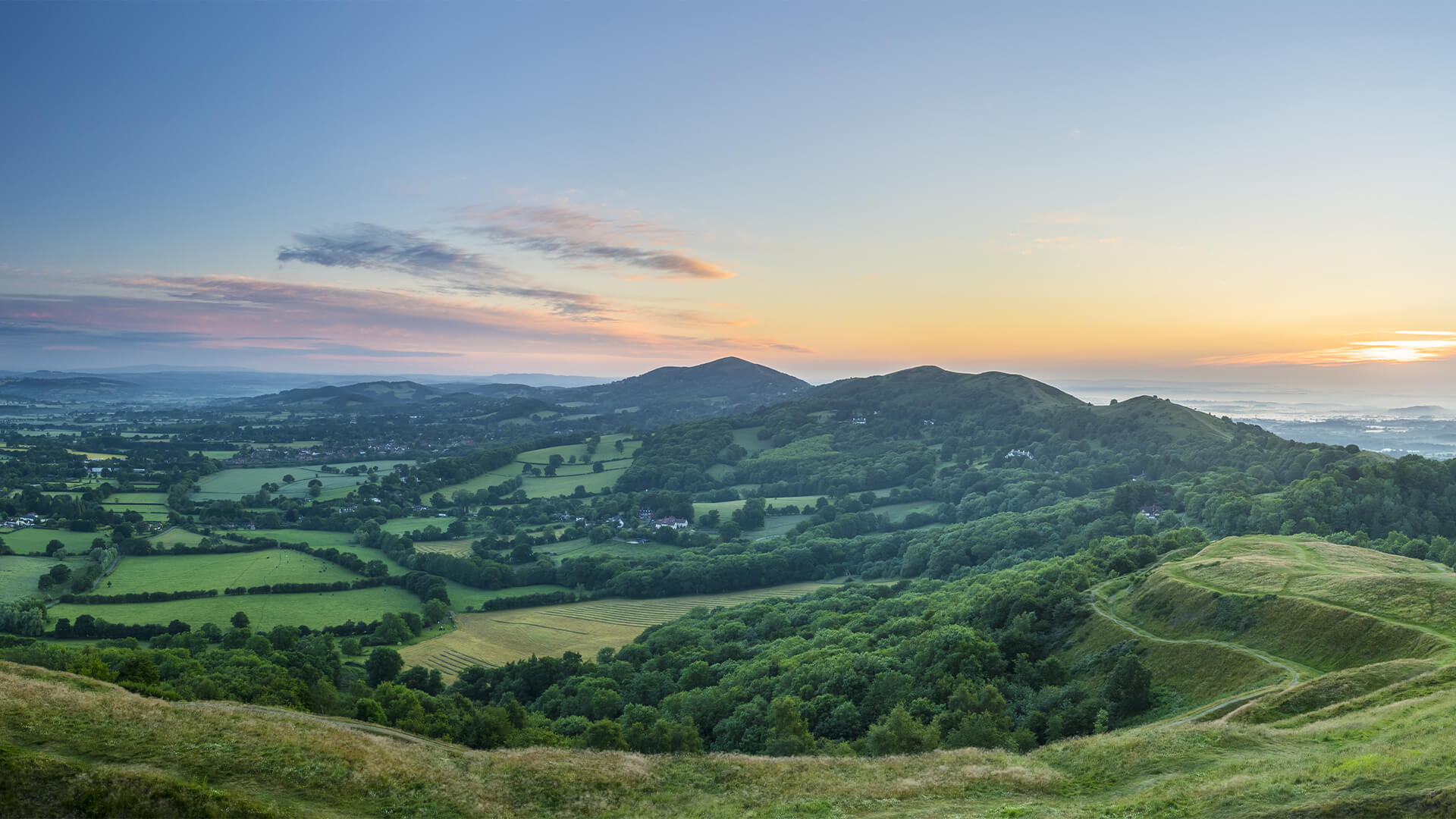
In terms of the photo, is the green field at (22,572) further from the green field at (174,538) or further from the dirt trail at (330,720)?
the dirt trail at (330,720)

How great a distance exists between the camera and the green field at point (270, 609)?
8888 cm

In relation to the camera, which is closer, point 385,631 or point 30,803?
point 30,803

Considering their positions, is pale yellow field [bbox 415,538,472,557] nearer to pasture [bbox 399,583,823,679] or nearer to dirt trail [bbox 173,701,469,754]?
pasture [bbox 399,583,823,679]

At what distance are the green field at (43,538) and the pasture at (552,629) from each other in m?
67.8

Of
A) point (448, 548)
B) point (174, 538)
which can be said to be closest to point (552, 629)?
point (448, 548)

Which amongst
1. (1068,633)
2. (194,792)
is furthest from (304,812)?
(1068,633)

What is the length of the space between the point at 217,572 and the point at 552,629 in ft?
182

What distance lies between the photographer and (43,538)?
11881 centimetres

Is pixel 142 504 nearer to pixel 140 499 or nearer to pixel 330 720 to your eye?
pixel 140 499

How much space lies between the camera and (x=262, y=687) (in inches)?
2127

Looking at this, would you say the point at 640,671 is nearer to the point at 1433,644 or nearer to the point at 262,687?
the point at 262,687

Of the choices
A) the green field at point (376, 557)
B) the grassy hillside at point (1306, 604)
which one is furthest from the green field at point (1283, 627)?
the green field at point (376, 557)

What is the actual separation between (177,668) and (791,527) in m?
125

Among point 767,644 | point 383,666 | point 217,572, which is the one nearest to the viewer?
point 383,666
